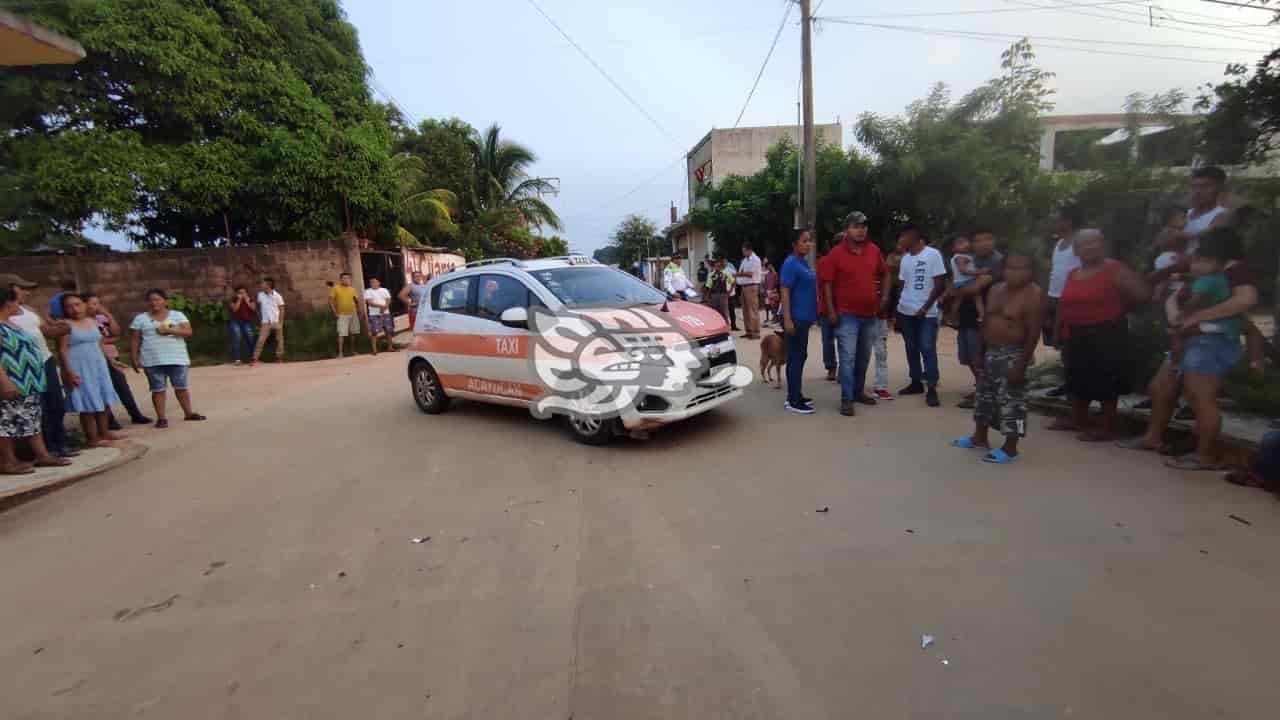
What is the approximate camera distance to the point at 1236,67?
22.3 feet

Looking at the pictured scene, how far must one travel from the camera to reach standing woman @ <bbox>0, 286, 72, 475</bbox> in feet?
16.7

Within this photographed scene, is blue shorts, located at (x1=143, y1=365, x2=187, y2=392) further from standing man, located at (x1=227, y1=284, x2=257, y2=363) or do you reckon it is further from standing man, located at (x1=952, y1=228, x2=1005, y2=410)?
standing man, located at (x1=952, y1=228, x2=1005, y2=410)

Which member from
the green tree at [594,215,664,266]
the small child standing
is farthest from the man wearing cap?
the green tree at [594,215,664,266]

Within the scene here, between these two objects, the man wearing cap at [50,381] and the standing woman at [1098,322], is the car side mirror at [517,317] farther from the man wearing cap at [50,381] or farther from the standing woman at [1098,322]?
→ the standing woman at [1098,322]

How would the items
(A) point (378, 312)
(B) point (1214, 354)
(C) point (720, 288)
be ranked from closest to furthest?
(B) point (1214, 354)
(A) point (378, 312)
(C) point (720, 288)

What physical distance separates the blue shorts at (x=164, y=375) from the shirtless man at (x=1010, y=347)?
8.38 metres

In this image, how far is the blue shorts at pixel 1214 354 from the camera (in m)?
4.17

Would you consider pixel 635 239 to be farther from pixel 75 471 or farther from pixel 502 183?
pixel 75 471

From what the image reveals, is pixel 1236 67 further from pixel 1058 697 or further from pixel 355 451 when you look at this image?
pixel 355 451

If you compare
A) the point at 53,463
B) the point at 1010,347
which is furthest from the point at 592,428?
the point at 53,463

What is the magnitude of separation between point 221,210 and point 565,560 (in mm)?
15127

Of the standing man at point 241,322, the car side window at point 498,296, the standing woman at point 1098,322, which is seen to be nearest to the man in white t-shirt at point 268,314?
the standing man at point 241,322

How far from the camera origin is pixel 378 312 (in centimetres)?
1298

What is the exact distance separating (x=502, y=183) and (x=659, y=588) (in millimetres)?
27662
